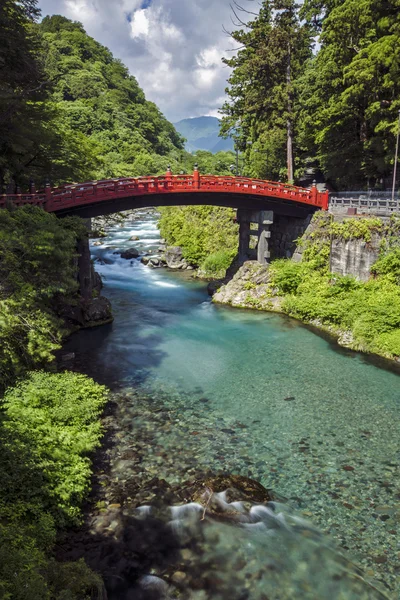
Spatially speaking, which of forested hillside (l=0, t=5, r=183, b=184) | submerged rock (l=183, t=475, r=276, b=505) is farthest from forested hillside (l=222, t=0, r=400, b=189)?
submerged rock (l=183, t=475, r=276, b=505)

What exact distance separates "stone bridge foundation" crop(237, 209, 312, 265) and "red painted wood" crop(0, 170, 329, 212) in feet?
7.32

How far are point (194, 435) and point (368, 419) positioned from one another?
21.9ft

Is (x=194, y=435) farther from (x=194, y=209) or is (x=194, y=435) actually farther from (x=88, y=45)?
(x=88, y=45)

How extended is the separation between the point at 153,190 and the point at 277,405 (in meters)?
17.0

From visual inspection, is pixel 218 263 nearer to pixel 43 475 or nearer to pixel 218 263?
pixel 218 263

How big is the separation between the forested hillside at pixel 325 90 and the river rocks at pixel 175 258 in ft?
46.6

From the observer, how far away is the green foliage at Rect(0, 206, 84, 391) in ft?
50.4

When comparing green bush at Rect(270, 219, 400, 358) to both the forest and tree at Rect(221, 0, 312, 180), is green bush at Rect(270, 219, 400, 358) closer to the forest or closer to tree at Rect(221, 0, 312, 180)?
the forest

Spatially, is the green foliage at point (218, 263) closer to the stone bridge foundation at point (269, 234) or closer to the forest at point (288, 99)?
the stone bridge foundation at point (269, 234)

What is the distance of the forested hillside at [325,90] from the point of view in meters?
32.0

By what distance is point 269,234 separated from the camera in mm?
32750

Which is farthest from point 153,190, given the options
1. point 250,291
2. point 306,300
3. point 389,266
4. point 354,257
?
point 389,266

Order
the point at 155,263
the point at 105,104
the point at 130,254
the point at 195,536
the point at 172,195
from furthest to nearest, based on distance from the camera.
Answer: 1. the point at 105,104
2. the point at 130,254
3. the point at 155,263
4. the point at 172,195
5. the point at 195,536

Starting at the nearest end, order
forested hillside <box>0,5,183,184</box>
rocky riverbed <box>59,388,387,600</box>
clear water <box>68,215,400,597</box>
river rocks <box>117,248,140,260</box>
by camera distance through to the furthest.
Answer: rocky riverbed <box>59,388,387,600</box>
clear water <box>68,215,400,597</box>
forested hillside <box>0,5,183,184</box>
river rocks <box>117,248,140,260</box>
